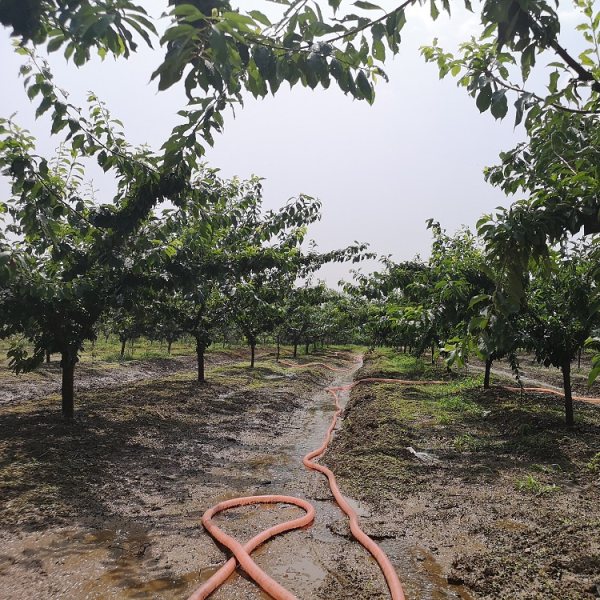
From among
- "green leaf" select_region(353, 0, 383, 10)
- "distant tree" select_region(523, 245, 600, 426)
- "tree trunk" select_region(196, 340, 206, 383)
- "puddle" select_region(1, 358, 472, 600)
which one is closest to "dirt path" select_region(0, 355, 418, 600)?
"puddle" select_region(1, 358, 472, 600)

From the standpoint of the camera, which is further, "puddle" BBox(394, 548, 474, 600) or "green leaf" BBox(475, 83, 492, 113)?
"puddle" BBox(394, 548, 474, 600)

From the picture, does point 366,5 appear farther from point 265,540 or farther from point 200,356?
point 200,356

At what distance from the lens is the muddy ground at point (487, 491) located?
10.7ft

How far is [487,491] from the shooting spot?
5094 millimetres

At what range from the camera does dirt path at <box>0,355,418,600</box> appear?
325 centimetres

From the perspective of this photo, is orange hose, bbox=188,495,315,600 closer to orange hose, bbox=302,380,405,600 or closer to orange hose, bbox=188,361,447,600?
orange hose, bbox=188,361,447,600

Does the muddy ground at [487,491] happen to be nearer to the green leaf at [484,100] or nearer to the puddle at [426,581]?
the puddle at [426,581]

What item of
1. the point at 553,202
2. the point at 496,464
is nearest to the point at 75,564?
the point at 553,202

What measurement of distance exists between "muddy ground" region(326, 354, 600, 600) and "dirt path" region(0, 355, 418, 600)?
56cm

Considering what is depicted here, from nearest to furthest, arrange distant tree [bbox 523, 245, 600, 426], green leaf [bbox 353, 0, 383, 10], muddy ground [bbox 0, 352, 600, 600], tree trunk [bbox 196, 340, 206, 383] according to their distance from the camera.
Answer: green leaf [bbox 353, 0, 383, 10] → muddy ground [bbox 0, 352, 600, 600] → distant tree [bbox 523, 245, 600, 426] → tree trunk [bbox 196, 340, 206, 383]

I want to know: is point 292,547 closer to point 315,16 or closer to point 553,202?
point 553,202

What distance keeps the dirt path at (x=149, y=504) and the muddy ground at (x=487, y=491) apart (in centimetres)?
56

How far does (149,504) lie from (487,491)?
3.70 meters

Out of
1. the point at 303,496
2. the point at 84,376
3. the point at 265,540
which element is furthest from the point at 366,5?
the point at 84,376
